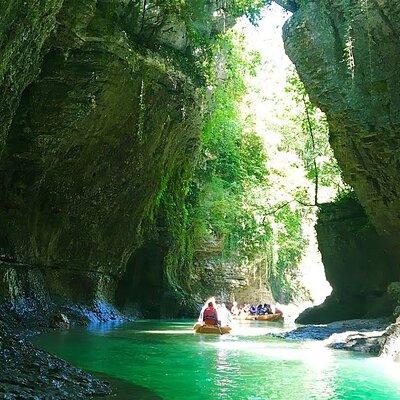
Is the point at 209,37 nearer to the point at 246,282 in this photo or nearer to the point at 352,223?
the point at 352,223

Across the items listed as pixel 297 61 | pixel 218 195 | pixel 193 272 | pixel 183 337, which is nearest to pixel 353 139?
pixel 297 61

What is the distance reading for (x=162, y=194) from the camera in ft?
74.9

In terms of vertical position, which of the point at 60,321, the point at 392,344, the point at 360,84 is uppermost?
the point at 360,84

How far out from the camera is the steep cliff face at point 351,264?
1933cm

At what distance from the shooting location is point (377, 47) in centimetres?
1381

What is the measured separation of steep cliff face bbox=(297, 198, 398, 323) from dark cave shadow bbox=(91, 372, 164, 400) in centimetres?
1333

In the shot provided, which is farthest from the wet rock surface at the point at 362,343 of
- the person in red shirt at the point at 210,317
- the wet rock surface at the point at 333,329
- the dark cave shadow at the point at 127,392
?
the dark cave shadow at the point at 127,392

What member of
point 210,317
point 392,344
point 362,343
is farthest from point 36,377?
point 210,317

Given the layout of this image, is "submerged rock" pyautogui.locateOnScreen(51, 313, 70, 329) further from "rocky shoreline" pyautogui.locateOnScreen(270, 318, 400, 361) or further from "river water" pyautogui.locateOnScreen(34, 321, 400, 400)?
"rocky shoreline" pyautogui.locateOnScreen(270, 318, 400, 361)

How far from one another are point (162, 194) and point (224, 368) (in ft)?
46.5

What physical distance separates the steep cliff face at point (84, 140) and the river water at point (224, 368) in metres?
3.89

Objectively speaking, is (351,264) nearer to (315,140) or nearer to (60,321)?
(315,140)

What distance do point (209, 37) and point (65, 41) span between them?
628 centimetres

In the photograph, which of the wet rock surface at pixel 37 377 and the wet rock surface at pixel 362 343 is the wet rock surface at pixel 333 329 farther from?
the wet rock surface at pixel 37 377
